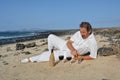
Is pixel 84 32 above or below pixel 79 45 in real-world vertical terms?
above

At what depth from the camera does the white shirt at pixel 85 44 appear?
9719 millimetres

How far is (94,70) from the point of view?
916 centimetres

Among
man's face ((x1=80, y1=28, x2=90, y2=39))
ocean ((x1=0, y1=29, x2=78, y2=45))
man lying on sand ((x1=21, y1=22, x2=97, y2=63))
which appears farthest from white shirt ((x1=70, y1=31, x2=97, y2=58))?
ocean ((x1=0, y1=29, x2=78, y2=45))

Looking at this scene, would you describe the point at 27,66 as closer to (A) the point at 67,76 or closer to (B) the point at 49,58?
(B) the point at 49,58

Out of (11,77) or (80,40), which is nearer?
(11,77)

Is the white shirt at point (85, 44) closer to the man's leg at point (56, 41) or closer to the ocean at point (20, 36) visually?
the man's leg at point (56, 41)

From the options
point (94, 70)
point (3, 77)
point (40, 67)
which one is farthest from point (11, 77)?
point (94, 70)

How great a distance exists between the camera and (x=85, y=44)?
9.95 m

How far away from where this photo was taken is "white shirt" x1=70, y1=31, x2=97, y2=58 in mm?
9719

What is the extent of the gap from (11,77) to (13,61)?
2.59 metres

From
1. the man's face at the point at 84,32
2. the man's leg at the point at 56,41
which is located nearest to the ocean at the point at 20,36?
the man's leg at the point at 56,41

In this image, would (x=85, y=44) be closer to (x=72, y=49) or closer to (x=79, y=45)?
(x=79, y=45)

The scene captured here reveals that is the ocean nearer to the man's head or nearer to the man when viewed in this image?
the man

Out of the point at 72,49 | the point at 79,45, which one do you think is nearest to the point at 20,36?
the point at 79,45
